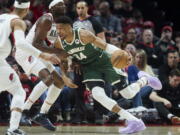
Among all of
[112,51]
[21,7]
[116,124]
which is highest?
[21,7]

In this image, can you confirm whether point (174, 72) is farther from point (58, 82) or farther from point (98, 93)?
point (98, 93)

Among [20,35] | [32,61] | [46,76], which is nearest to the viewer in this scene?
[20,35]

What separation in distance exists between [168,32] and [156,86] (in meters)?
4.70

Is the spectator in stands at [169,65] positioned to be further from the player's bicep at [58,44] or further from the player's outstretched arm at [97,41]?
the player's outstretched arm at [97,41]

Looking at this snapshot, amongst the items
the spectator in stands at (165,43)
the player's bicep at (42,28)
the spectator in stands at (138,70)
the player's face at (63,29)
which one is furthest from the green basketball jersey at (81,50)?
the spectator in stands at (165,43)

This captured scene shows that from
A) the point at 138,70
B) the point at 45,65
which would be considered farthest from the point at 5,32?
the point at 138,70

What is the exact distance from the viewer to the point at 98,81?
8266 mm

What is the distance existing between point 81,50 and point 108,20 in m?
5.49

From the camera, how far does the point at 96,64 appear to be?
27.5ft

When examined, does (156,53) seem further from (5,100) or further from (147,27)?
(5,100)

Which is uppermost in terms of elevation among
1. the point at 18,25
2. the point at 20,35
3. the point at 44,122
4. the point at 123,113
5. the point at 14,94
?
the point at 18,25

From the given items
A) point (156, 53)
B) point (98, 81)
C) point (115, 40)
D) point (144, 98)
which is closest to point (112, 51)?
point (98, 81)

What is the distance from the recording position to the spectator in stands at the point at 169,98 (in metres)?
10.1

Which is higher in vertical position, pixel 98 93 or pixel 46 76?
pixel 46 76
